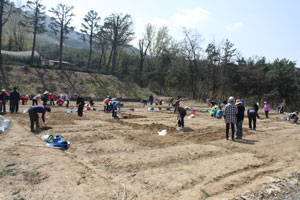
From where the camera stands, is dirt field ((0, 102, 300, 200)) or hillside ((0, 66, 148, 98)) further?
hillside ((0, 66, 148, 98))

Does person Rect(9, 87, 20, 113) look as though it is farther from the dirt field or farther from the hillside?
A: the hillside

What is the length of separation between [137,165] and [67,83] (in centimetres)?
3069

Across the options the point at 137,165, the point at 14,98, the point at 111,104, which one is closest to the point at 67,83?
the point at 14,98

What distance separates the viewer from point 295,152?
8.84 metres

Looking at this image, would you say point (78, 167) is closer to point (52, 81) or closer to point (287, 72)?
point (52, 81)

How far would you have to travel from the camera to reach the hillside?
101 feet

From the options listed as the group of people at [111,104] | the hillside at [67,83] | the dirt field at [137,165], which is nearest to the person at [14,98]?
the dirt field at [137,165]

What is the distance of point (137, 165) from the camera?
21.2 ft

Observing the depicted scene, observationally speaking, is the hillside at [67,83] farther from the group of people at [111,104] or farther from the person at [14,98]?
the group of people at [111,104]

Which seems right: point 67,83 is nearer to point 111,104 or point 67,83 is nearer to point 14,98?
point 14,98

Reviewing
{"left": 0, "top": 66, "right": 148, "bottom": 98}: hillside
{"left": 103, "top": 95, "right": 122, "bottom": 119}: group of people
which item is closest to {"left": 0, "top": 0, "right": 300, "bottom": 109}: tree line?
{"left": 0, "top": 66, "right": 148, "bottom": 98}: hillside

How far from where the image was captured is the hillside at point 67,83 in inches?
1217

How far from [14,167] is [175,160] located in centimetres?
415

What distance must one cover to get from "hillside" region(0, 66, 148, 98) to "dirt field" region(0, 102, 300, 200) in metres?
23.0
